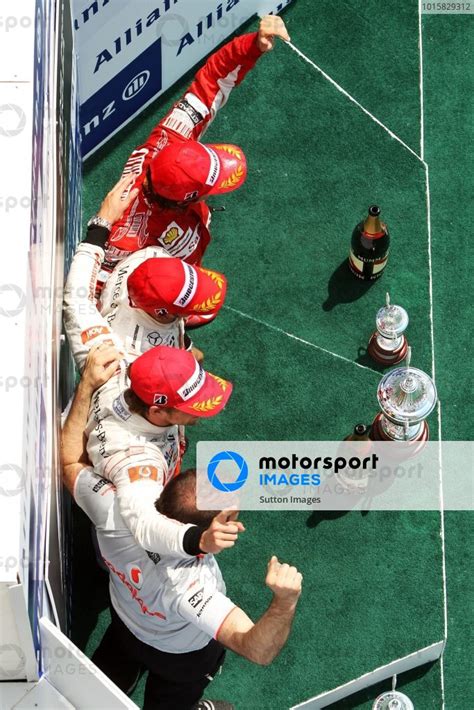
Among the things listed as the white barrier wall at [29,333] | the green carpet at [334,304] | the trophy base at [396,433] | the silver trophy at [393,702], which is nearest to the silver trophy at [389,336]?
the green carpet at [334,304]

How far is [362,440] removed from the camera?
636 cm

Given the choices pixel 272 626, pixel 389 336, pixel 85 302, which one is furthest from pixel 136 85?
pixel 272 626

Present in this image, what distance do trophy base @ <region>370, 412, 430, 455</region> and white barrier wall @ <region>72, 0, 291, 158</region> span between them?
271 centimetres

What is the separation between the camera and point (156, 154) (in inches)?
229

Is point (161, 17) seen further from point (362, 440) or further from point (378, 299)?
point (362, 440)

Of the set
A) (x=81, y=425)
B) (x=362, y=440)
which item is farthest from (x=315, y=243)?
(x=81, y=425)

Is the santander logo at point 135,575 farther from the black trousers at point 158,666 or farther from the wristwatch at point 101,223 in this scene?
the wristwatch at point 101,223

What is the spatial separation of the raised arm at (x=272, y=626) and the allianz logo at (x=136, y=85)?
3799 mm

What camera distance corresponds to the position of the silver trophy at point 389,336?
6727mm

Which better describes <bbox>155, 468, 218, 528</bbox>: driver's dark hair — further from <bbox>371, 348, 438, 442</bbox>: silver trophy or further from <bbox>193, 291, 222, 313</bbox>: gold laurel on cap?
<bbox>371, 348, 438, 442</bbox>: silver trophy

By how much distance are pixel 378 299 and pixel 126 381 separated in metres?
2.55

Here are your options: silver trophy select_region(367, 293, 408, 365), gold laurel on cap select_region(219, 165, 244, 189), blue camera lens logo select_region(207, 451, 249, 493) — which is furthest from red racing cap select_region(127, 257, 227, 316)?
silver trophy select_region(367, 293, 408, 365)

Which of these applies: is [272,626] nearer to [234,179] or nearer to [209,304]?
[209,304]

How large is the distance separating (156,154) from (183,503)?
2012 millimetres
